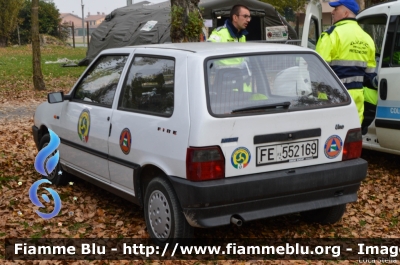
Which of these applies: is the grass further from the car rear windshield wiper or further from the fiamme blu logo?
the car rear windshield wiper

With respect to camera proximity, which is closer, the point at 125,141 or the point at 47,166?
the point at 125,141

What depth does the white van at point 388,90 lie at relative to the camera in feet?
23.1

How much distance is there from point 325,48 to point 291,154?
2342 millimetres

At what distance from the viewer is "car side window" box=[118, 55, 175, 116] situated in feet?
16.1

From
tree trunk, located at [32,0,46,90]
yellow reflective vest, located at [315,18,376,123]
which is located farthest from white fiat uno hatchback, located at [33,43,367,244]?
tree trunk, located at [32,0,46,90]

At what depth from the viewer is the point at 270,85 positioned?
16.3ft

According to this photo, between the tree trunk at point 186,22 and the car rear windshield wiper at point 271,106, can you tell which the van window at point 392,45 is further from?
the car rear windshield wiper at point 271,106

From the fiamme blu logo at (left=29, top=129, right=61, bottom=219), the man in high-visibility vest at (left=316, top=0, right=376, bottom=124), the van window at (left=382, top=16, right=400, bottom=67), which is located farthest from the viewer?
the van window at (left=382, top=16, right=400, bottom=67)

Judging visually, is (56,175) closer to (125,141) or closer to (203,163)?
(125,141)

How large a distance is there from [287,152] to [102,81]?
216 cm

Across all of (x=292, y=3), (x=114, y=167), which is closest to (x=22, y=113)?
(x=114, y=167)

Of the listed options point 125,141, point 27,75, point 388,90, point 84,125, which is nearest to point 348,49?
point 388,90

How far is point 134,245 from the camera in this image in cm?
518

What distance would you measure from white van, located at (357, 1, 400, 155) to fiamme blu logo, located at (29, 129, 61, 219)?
149 inches
